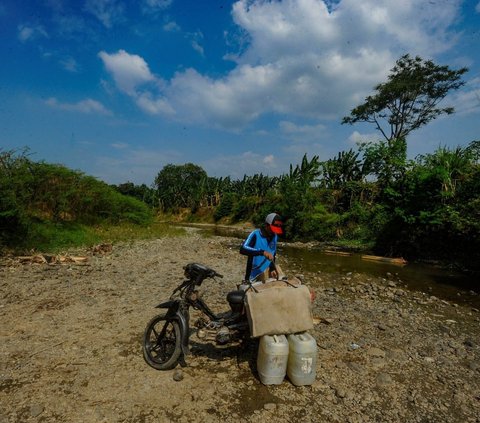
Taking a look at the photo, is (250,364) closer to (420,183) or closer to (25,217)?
(25,217)

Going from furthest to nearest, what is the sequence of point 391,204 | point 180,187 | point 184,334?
point 180,187 → point 391,204 → point 184,334

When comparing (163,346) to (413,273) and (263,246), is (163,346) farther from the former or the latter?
(413,273)

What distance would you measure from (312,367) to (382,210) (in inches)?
861

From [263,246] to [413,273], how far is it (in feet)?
43.5

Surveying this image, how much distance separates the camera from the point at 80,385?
4371 mm

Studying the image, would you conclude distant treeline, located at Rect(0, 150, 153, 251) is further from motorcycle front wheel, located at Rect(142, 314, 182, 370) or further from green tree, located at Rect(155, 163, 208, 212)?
green tree, located at Rect(155, 163, 208, 212)

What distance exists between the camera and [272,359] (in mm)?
4289

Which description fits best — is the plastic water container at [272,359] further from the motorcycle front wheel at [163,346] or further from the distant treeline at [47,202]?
the distant treeline at [47,202]

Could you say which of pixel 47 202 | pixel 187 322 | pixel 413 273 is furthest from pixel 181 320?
pixel 47 202

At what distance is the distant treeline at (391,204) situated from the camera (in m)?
18.3

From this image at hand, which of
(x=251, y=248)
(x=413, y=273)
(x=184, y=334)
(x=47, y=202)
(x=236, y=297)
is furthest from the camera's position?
(x=47, y=202)

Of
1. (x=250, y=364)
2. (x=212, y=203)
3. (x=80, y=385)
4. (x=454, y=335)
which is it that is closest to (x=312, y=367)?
(x=250, y=364)

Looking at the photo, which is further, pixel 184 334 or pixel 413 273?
pixel 413 273

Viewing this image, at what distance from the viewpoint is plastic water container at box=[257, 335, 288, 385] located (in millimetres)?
4277
